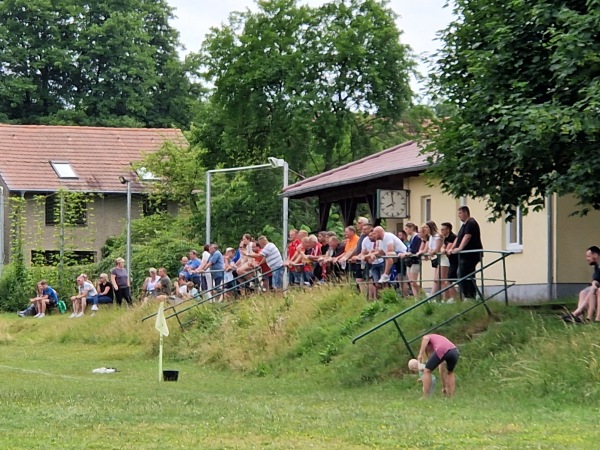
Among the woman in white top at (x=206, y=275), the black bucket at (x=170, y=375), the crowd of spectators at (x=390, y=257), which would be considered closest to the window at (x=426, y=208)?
the crowd of spectators at (x=390, y=257)

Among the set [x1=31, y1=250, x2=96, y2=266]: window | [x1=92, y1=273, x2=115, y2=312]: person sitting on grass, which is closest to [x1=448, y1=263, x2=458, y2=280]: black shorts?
[x1=92, y1=273, x2=115, y2=312]: person sitting on grass

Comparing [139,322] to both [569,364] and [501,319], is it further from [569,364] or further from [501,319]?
[569,364]

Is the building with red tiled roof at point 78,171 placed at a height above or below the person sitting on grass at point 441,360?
above

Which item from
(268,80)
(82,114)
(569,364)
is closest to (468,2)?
(569,364)

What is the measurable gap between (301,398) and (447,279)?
15.8 ft

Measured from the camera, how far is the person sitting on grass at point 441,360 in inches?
790

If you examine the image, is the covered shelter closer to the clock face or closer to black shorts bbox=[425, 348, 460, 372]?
the clock face

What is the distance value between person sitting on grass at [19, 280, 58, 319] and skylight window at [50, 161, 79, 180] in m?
21.2

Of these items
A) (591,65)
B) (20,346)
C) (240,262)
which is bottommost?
(20,346)

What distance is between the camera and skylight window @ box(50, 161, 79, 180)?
7100 centimetres

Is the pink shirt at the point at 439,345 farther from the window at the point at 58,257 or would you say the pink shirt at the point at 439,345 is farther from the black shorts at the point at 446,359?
the window at the point at 58,257

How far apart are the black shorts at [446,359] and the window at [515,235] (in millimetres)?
10866

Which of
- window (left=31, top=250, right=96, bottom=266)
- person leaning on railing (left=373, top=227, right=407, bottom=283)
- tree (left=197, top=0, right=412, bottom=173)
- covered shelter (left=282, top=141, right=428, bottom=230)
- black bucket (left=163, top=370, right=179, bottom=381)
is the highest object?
tree (left=197, top=0, right=412, bottom=173)

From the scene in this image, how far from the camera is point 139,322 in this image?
36781mm
